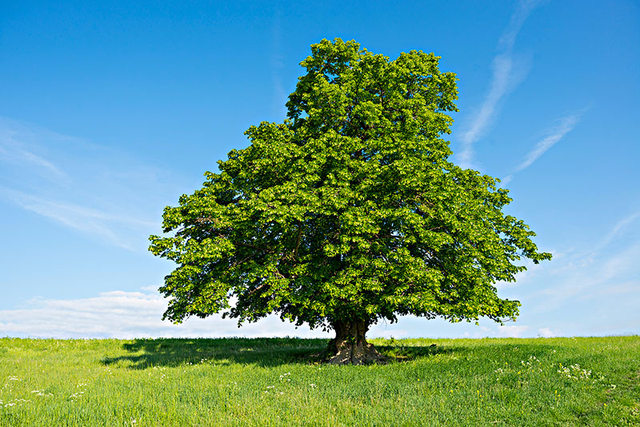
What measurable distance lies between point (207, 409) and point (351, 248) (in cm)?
1080

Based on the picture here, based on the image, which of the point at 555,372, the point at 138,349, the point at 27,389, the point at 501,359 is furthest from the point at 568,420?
the point at 138,349

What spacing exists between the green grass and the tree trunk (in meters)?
3.07

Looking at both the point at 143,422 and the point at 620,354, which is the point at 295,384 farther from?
the point at 620,354

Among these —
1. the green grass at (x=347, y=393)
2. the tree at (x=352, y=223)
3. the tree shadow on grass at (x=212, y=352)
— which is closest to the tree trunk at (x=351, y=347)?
the tree at (x=352, y=223)

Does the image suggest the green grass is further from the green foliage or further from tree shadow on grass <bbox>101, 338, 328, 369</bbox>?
the green foliage

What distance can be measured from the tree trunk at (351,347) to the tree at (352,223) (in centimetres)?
7

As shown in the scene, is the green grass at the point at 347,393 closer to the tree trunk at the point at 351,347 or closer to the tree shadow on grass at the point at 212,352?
the tree shadow on grass at the point at 212,352

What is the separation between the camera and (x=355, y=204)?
70.5ft

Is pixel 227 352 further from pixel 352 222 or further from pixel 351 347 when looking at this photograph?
pixel 352 222

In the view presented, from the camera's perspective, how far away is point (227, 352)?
29.0m

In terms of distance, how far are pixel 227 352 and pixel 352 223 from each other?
15.7 metres

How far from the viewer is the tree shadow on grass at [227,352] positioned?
2447cm

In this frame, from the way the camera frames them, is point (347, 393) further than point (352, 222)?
No

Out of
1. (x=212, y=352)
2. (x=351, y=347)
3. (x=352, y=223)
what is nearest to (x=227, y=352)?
(x=212, y=352)
